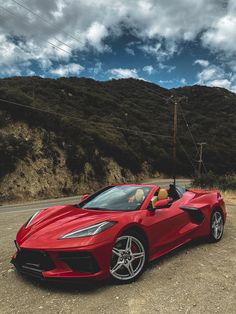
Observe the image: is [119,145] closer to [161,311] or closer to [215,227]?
[215,227]

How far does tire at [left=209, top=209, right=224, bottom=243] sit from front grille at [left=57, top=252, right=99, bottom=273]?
9.67 feet

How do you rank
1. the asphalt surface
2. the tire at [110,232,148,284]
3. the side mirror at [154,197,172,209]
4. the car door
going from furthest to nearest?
A: the side mirror at [154,197,172,209] → the car door → the tire at [110,232,148,284] → the asphalt surface

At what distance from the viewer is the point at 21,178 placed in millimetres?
23516

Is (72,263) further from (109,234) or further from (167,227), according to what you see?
(167,227)

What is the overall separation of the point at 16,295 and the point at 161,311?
1632 millimetres

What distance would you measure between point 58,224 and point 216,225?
10.6 ft

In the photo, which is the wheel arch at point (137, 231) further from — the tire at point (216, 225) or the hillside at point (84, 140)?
the hillside at point (84, 140)

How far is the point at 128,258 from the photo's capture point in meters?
4.03

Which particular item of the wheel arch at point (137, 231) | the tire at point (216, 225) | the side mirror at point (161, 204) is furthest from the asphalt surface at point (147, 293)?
the tire at point (216, 225)

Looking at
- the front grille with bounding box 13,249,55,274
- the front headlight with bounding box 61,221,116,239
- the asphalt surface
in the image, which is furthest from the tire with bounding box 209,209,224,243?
the front grille with bounding box 13,249,55,274

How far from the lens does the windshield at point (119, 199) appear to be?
187 inches

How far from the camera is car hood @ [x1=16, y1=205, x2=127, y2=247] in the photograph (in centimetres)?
388

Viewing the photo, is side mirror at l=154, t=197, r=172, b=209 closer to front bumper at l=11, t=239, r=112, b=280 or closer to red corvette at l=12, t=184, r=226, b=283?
red corvette at l=12, t=184, r=226, b=283

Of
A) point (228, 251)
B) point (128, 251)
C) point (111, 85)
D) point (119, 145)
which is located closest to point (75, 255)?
point (128, 251)
